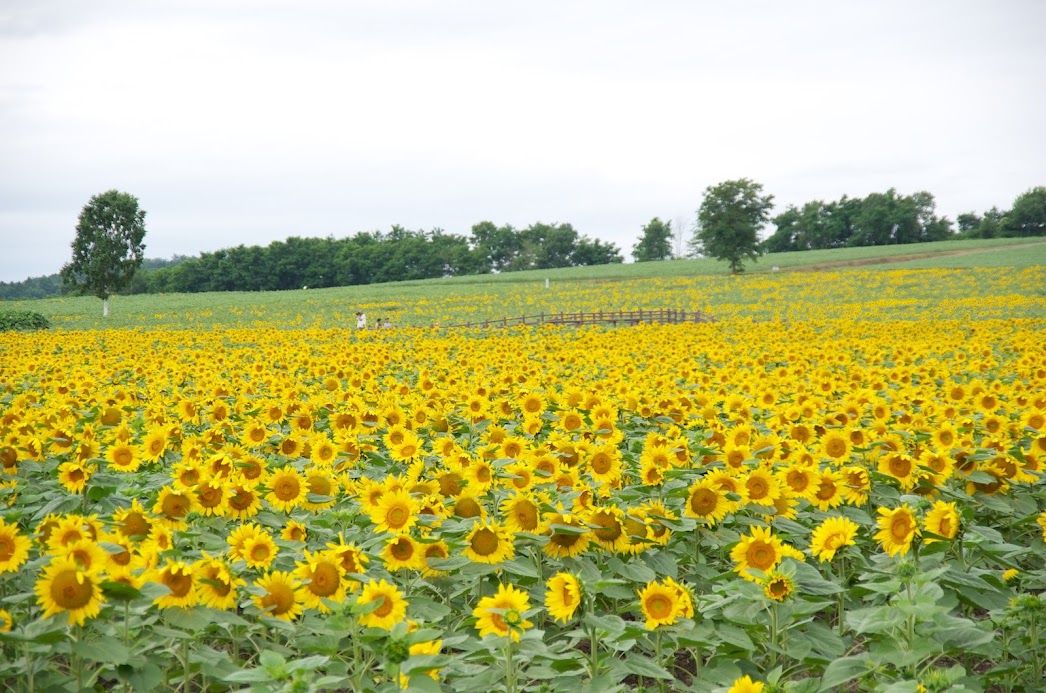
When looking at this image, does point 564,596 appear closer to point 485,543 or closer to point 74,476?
point 485,543

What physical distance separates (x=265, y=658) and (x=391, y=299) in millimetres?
54651

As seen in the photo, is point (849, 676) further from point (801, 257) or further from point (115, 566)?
point (801, 257)

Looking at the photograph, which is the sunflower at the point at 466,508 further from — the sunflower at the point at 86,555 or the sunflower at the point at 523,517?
the sunflower at the point at 86,555

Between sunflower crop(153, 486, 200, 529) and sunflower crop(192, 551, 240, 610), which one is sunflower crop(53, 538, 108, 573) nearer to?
sunflower crop(192, 551, 240, 610)

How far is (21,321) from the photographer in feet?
106

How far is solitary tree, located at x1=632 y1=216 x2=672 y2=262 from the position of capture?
448ft

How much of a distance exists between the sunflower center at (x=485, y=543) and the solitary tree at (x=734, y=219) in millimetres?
63971

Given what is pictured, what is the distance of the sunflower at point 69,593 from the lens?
259 cm

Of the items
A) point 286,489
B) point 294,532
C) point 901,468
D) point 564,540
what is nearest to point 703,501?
point 564,540

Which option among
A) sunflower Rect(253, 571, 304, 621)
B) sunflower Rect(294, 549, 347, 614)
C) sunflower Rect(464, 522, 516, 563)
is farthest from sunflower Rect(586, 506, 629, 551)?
sunflower Rect(253, 571, 304, 621)

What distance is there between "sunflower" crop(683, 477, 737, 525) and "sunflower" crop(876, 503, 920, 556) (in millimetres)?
697

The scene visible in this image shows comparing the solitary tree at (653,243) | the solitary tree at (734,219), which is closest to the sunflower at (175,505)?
the solitary tree at (734,219)

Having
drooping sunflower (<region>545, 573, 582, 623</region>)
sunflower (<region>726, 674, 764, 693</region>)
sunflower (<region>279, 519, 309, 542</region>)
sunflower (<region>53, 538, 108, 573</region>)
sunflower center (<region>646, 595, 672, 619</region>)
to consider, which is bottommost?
sunflower (<region>726, 674, 764, 693</region>)

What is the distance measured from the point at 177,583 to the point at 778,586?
7.39 feet
